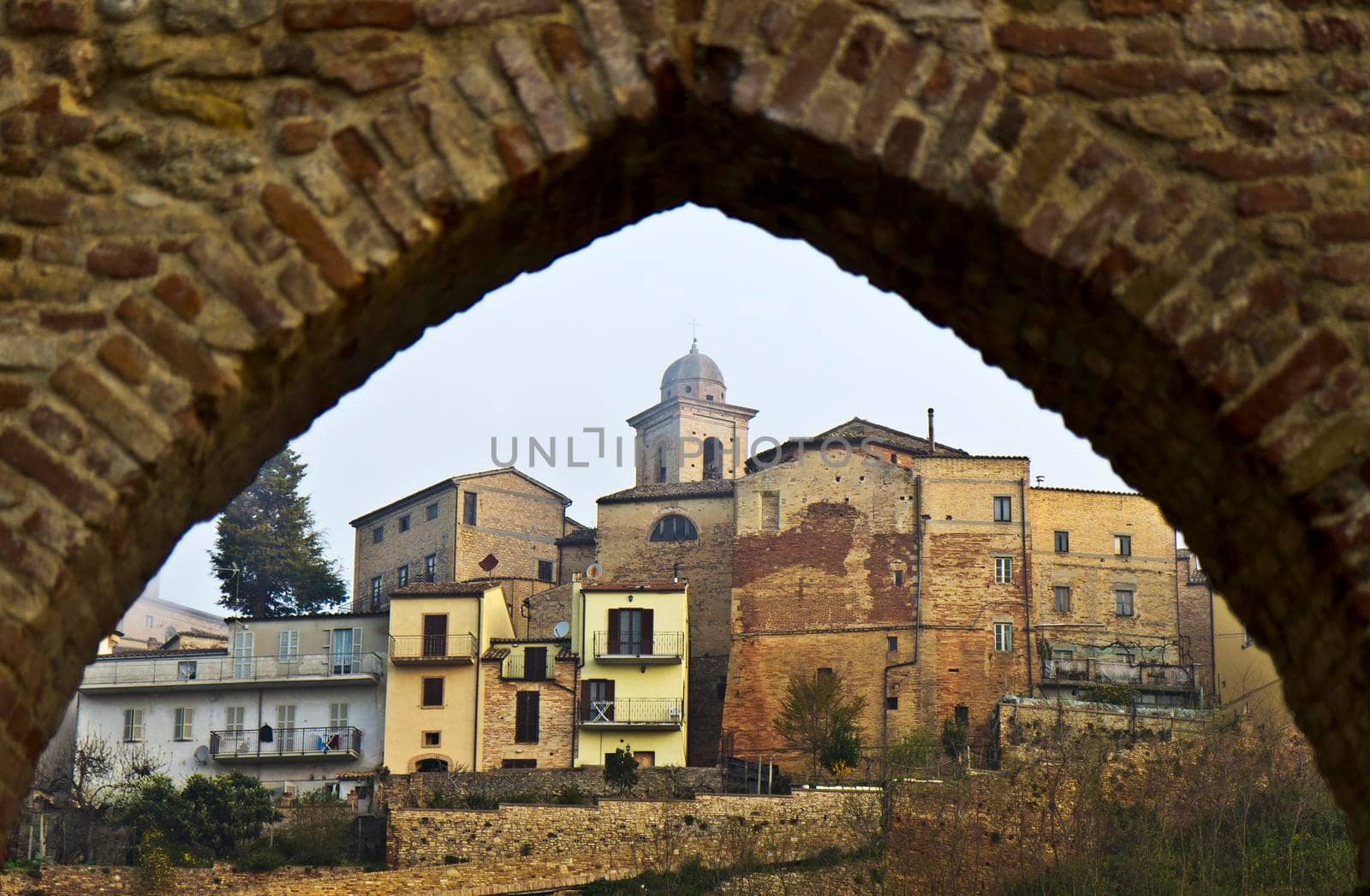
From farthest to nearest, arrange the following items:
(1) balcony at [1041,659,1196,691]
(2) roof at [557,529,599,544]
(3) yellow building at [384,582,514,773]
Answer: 1. (2) roof at [557,529,599,544]
2. (1) balcony at [1041,659,1196,691]
3. (3) yellow building at [384,582,514,773]

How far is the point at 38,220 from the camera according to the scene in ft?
10.1

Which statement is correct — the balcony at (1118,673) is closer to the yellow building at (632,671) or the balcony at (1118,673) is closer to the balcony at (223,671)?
the yellow building at (632,671)

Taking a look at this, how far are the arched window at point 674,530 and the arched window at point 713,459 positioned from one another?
63.2 ft

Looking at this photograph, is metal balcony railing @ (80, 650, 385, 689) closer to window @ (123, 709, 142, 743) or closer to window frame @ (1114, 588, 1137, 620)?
window @ (123, 709, 142, 743)

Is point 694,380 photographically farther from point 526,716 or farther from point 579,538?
point 526,716

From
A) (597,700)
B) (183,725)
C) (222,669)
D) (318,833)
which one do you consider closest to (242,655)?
(222,669)

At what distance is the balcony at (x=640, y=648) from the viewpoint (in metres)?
42.3

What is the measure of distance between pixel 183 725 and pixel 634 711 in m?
11.4

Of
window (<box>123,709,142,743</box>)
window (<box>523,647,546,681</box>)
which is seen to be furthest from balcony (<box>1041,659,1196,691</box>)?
window (<box>123,709,142,743</box>)

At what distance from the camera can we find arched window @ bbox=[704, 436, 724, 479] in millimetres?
68656

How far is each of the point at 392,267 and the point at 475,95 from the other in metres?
0.35

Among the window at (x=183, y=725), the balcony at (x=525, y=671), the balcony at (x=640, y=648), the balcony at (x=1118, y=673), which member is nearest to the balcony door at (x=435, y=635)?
the balcony at (x=525, y=671)

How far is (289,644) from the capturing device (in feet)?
144

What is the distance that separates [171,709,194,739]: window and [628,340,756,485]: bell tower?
28.2 metres
